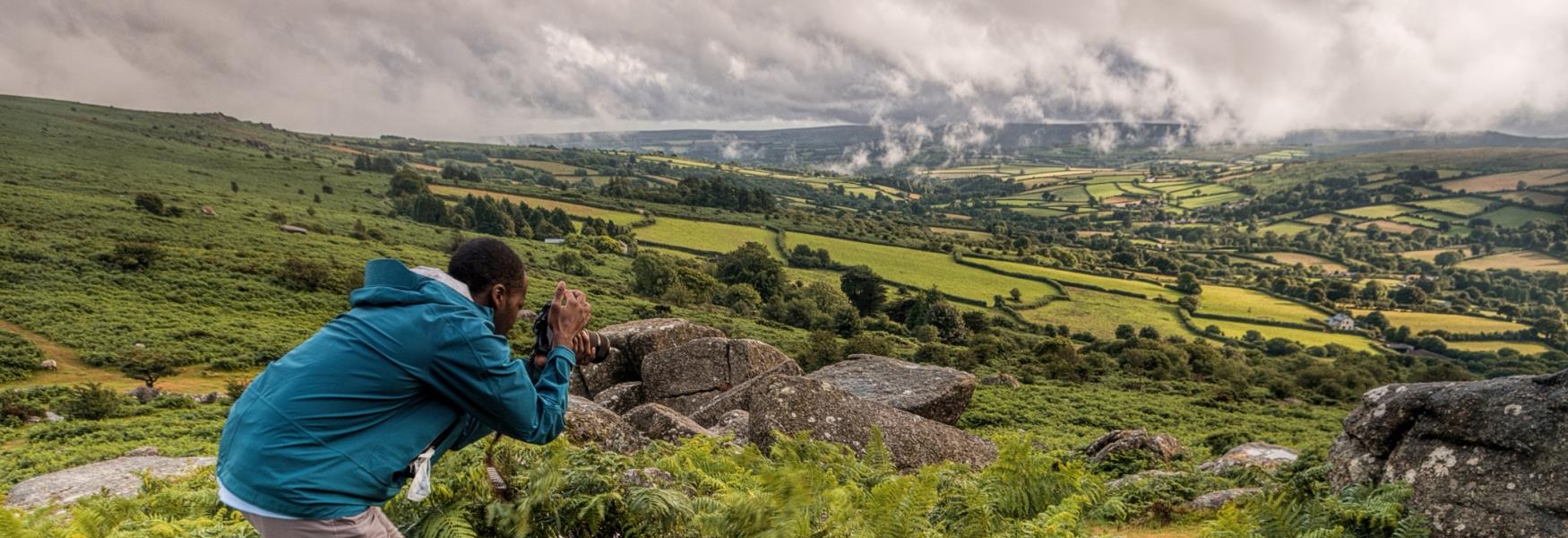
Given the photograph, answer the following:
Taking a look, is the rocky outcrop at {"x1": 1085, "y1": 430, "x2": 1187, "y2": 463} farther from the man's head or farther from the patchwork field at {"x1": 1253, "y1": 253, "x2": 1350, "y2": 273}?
the patchwork field at {"x1": 1253, "y1": 253, "x2": 1350, "y2": 273}

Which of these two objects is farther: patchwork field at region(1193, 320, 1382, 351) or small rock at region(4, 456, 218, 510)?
patchwork field at region(1193, 320, 1382, 351)

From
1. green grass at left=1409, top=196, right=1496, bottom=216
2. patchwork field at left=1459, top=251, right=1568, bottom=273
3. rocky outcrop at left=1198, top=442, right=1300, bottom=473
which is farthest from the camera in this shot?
green grass at left=1409, top=196, right=1496, bottom=216

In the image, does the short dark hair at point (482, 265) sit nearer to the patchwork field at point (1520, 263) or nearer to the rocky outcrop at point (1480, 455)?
the rocky outcrop at point (1480, 455)

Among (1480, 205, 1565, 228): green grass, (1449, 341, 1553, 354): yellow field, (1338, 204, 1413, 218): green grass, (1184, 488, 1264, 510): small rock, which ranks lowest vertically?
(1449, 341, 1553, 354): yellow field

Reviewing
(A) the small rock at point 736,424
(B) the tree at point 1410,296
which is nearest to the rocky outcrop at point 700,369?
(A) the small rock at point 736,424

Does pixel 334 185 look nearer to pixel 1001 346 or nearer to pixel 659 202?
pixel 659 202

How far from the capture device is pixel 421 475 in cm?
368

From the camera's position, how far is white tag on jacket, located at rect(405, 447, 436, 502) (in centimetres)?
355

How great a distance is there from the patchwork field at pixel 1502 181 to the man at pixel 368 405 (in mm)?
231688

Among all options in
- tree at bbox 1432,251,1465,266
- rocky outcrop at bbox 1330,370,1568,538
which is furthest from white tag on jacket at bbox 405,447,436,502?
tree at bbox 1432,251,1465,266

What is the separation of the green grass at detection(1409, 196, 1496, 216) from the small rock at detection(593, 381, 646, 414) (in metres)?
201

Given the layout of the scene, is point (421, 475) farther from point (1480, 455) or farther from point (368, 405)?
Result: point (1480, 455)

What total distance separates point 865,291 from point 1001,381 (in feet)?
127

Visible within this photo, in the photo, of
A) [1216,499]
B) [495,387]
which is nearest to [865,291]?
[1216,499]
